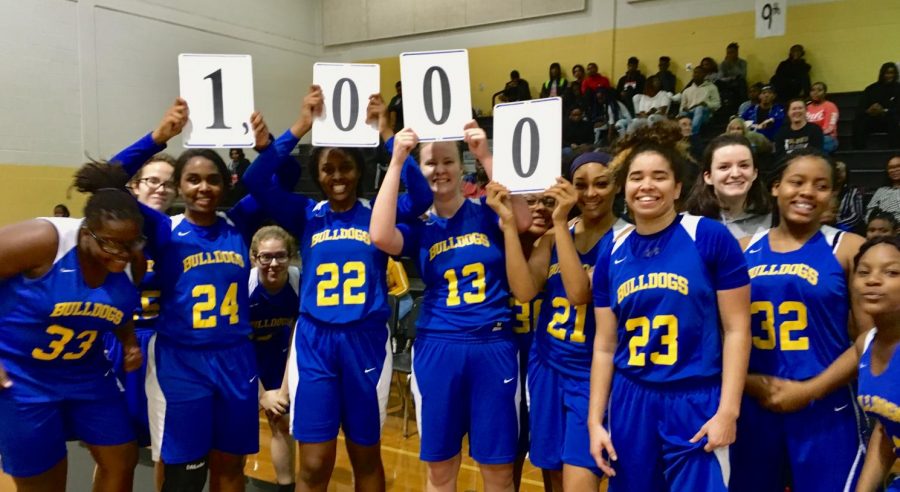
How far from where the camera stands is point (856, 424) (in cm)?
221

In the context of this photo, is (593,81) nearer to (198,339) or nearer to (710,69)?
(710,69)

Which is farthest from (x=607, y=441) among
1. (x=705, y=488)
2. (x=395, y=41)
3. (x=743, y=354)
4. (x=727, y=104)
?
(x=395, y=41)

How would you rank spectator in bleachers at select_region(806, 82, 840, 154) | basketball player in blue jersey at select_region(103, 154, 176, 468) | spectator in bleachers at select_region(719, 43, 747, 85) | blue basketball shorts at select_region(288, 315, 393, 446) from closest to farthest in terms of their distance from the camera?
blue basketball shorts at select_region(288, 315, 393, 446)
basketball player in blue jersey at select_region(103, 154, 176, 468)
spectator in bleachers at select_region(806, 82, 840, 154)
spectator in bleachers at select_region(719, 43, 747, 85)

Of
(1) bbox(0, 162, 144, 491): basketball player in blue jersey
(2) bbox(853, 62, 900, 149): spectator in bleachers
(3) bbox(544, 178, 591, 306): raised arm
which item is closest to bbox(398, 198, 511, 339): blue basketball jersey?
(3) bbox(544, 178, 591, 306): raised arm

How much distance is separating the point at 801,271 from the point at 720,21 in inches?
388

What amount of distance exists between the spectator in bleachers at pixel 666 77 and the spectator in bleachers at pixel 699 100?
454 mm

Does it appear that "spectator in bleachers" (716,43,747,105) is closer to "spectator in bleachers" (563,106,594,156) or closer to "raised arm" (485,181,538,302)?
"spectator in bleachers" (563,106,594,156)

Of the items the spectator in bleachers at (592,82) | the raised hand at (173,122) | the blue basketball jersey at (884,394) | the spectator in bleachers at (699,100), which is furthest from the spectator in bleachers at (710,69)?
the raised hand at (173,122)

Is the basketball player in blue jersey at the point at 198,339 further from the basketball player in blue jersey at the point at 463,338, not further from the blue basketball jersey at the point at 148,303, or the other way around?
the basketball player in blue jersey at the point at 463,338

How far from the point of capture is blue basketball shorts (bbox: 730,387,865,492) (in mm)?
2143

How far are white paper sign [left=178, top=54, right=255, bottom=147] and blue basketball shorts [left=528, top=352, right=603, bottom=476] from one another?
1.62 metres

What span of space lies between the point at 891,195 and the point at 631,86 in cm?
498

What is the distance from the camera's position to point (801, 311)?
2232 millimetres

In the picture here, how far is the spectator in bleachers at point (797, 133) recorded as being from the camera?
7.66 meters
